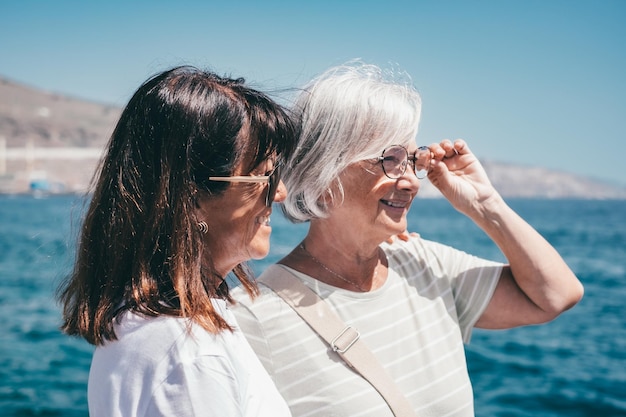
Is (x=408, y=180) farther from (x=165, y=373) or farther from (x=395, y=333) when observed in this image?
(x=165, y=373)

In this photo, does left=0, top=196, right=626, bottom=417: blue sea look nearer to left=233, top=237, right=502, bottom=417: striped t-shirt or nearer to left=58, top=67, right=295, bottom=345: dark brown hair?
left=233, top=237, right=502, bottom=417: striped t-shirt

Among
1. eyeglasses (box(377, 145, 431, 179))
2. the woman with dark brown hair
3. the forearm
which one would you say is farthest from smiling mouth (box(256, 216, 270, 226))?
the forearm

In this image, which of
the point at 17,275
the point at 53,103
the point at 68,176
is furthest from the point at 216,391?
the point at 53,103

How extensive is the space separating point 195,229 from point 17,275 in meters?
22.6

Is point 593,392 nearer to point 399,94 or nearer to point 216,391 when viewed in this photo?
point 399,94

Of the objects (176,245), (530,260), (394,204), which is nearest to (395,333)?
(394,204)

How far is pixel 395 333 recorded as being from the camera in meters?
2.49

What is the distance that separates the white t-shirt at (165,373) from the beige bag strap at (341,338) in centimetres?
94

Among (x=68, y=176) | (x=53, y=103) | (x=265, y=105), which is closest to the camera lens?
(x=265, y=105)

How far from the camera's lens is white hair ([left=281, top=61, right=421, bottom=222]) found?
245 centimetres

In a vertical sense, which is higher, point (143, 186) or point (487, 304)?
point (143, 186)

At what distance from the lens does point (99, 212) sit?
1567mm

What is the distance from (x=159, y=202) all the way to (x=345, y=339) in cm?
108

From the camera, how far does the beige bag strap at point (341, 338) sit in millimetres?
2285
